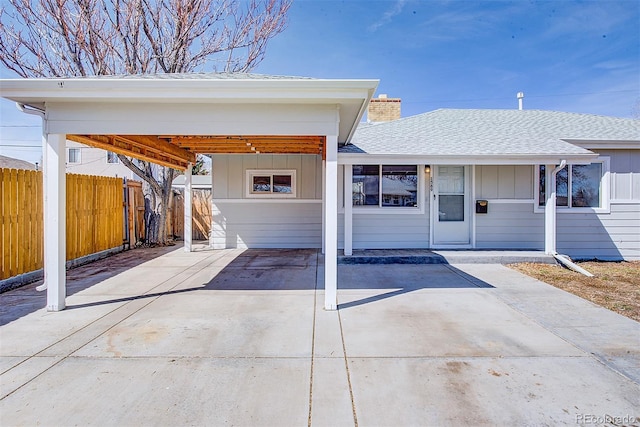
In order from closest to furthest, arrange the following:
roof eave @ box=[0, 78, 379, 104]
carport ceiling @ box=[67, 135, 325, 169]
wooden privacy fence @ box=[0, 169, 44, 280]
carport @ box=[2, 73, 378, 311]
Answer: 1. roof eave @ box=[0, 78, 379, 104]
2. carport @ box=[2, 73, 378, 311]
3. wooden privacy fence @ box=[0, 169, 44, 280]
4. carport ceiling @ box=[67, 135, 325, 169]

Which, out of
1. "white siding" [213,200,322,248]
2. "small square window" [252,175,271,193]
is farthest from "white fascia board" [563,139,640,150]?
"small square window" [252,175,271,193]

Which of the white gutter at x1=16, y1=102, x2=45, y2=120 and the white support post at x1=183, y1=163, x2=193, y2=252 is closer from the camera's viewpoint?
the white gutter at x1=16, y1=102, x2=45, y2=120

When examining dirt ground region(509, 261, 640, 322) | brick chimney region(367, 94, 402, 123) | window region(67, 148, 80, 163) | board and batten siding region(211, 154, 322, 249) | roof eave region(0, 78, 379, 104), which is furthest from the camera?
window region(67, 148, 80, 163)

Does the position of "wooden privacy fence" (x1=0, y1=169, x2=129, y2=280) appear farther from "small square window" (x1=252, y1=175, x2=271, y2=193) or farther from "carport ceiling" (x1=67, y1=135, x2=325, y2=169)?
"small square window" (x1=252, y1=175, x2=271, y2=193)

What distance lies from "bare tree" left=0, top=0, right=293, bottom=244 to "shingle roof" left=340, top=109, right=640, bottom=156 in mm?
5547

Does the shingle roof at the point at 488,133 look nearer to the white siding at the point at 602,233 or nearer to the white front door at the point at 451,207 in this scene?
the white front door at the point at 451,207

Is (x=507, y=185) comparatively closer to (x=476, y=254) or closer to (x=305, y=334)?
(x=476, y=254)

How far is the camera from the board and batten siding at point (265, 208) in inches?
375

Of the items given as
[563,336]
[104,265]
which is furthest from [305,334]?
[104,265]

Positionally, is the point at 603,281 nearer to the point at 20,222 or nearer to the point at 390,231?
the point at 390,231

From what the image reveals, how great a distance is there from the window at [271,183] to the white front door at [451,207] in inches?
154

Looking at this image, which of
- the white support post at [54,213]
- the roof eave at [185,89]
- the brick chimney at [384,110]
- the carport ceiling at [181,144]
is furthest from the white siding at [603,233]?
the white support post at [54,213]

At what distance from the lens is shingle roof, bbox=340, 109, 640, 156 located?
7.70 metres

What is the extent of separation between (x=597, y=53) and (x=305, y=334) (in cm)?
1637
